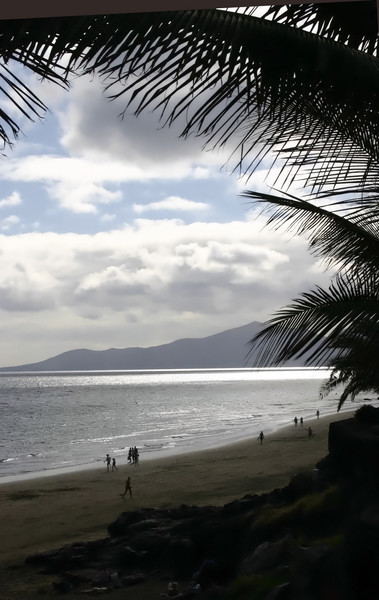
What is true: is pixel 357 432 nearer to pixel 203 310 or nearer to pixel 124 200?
pixel 203 310

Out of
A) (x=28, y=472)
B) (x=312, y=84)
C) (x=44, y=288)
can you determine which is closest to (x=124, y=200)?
(x=44, y=288)

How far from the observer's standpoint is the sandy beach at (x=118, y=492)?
7.09 m

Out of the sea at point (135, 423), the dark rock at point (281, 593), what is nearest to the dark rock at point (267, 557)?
the dark rock at point (281, 593)

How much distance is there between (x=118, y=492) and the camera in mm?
8922

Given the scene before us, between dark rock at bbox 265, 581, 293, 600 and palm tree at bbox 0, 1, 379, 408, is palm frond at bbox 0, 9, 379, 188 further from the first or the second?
dark rock at bbox 265, 581, 293, 600

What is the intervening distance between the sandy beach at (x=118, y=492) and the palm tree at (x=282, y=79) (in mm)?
4678

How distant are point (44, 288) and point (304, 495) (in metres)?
3.02

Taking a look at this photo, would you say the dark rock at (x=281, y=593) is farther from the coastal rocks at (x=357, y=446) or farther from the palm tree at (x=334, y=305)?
the palm tree at (x=334, y=305)

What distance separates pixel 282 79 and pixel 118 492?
26.4ft

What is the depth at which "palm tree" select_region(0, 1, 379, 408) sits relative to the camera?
1614 millimetres

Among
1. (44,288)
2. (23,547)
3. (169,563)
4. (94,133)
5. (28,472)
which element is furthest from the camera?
(28,472)

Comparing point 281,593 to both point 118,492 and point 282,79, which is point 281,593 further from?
point 118,492

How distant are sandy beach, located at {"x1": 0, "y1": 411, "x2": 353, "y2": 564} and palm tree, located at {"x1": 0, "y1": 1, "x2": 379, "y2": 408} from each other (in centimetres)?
468

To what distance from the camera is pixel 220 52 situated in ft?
5.37
